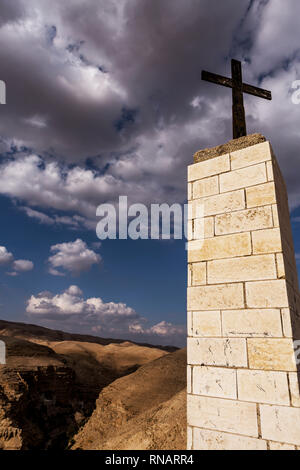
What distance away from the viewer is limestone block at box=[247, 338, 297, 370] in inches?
126

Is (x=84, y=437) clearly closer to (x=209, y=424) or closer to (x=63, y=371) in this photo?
(x=63, y=371)

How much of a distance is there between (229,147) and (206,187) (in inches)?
30.8

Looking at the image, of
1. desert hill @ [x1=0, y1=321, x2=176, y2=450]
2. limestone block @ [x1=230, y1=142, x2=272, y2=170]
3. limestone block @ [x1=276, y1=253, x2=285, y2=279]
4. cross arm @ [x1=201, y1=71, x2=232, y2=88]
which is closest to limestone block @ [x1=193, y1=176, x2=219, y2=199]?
limestone block @ [x1=230, y1=142, x2=272, y2=170]

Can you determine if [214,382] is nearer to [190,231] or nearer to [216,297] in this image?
[216,297]

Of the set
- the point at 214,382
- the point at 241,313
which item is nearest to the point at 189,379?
the point at 214,382

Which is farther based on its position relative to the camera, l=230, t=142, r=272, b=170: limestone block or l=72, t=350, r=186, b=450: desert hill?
l=72, t=350, r=186, b=450: desert hill

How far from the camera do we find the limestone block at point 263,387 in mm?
3146

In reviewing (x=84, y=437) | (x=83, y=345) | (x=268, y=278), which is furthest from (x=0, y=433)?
(x=83, y=345)

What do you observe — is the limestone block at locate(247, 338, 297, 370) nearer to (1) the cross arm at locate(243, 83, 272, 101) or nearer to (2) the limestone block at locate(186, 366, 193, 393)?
(2) the limestone block at locate(186, 366, 193, 393)

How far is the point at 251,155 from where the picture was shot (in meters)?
4.19

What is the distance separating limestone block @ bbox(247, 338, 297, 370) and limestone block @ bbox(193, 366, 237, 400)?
0.33 meters

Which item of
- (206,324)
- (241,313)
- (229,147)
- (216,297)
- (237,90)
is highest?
(237,90)

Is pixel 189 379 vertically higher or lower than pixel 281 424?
higher
